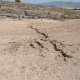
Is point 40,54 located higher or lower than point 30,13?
higher

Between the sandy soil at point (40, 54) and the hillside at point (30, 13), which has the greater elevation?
the sandy soil at point (40, 54)

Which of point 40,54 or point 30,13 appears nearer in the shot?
point 40,54

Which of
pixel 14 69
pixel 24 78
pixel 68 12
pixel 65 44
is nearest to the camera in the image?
pixel 24 78

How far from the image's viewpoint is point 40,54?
9.34 metres

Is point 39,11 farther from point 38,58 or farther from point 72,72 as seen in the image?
point 72,72

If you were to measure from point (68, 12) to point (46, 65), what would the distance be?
1287 cm

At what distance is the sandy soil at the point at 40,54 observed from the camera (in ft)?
24.9

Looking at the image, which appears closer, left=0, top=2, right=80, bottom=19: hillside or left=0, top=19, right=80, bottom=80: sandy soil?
left=0, top=19, right=80, bottom=80: sandy soil

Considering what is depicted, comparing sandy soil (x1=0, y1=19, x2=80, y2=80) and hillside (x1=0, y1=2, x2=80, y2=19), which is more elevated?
sandy soil (x1=0, y1=19, x2=80, y2=80)

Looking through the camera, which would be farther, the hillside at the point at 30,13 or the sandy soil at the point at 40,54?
the hillside at the point at 30,13

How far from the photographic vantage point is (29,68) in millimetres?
8031

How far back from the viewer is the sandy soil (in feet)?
24.9

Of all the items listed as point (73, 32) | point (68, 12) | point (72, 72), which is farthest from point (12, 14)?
point (72, 72)

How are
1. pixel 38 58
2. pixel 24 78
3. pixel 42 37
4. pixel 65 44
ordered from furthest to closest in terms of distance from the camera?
pixel 42 37 < pixel 65 44 < pixel 38 58 < pixel 24 78
